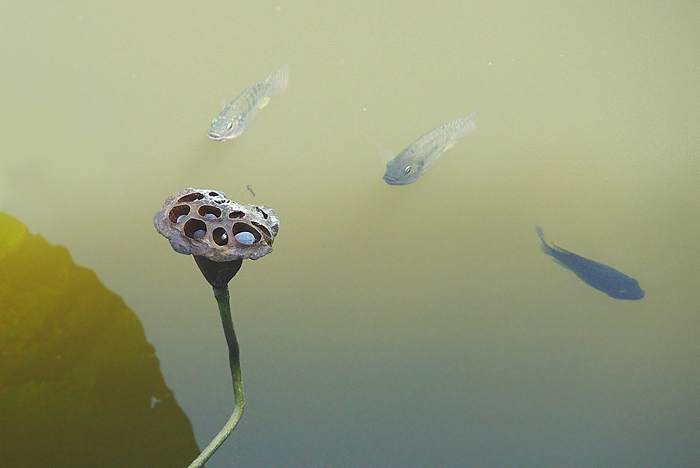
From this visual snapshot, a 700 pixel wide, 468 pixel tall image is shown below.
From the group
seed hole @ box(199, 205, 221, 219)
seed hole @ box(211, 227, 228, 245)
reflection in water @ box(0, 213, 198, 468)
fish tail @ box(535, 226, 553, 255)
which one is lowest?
reflection in water @ box(0, 213, 198, 468)

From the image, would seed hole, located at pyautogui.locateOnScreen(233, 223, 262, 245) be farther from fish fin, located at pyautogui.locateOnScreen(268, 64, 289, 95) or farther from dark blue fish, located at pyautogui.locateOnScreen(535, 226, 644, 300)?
dark blue fish, located at pyautogui.locateOnScreen(535, 226, 644, 300)

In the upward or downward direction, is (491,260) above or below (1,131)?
above

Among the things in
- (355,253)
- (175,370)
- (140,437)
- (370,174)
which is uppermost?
(370,174)

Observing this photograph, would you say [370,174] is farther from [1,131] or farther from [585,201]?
[1,131]

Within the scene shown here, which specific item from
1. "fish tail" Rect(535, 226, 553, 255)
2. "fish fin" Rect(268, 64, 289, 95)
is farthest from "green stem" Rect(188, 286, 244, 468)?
"fish tail" Rect(535, 226, 553, 255)

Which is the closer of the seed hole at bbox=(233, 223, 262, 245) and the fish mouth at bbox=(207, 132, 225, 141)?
the seed hole at bbox=(233, 223, 262, 245)

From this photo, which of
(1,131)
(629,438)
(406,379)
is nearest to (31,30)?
(1,131)
